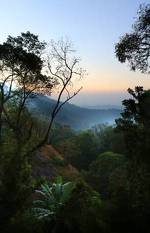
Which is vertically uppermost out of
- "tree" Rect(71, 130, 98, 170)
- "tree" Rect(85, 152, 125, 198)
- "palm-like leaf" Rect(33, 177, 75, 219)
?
"tree" Rect(71, 130, 98, 170)

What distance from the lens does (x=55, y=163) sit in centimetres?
4606

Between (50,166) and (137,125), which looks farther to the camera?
(50,166)

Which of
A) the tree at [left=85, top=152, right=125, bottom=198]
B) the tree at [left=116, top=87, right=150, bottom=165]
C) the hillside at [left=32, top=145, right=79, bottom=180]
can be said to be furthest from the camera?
the tree at [left=85, top=152, right=125, bottom=198]

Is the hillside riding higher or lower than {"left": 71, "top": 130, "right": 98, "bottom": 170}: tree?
lower

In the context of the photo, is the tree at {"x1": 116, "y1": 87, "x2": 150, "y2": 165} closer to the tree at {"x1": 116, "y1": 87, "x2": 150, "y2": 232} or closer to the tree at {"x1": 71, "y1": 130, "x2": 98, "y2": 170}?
the tree at {"x1": 116, "y1": 87, "x2": 150, "y2": 232}

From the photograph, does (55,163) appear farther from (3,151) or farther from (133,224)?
(133,224)

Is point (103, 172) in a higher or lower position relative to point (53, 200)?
higher

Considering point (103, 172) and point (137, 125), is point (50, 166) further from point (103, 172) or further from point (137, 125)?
point (137, 125)

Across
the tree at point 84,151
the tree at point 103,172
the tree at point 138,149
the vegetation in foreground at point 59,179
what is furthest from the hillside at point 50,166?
the tree at point 138,149

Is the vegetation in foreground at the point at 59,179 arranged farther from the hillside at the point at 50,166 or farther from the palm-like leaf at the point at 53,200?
the hillside at the point at 50,166

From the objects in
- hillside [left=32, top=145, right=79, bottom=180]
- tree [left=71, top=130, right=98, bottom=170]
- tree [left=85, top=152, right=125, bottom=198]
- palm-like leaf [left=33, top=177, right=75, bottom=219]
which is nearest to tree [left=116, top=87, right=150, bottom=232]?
palm-like leaf [left=33, top=177, right=75, bottom=219]

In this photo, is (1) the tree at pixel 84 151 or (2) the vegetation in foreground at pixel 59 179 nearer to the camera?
(2) the vegetation in foreground at pixel 59 179

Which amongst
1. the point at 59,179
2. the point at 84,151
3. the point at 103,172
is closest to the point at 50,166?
the point at 103,172

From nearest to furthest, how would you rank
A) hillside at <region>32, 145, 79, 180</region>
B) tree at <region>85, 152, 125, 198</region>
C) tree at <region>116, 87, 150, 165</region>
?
tree at <region>116, 87, 150, 165</region>
hillside at <region>32, 145, 79, 180</region>
tree at <region>85, 152, 125, 198</region>
